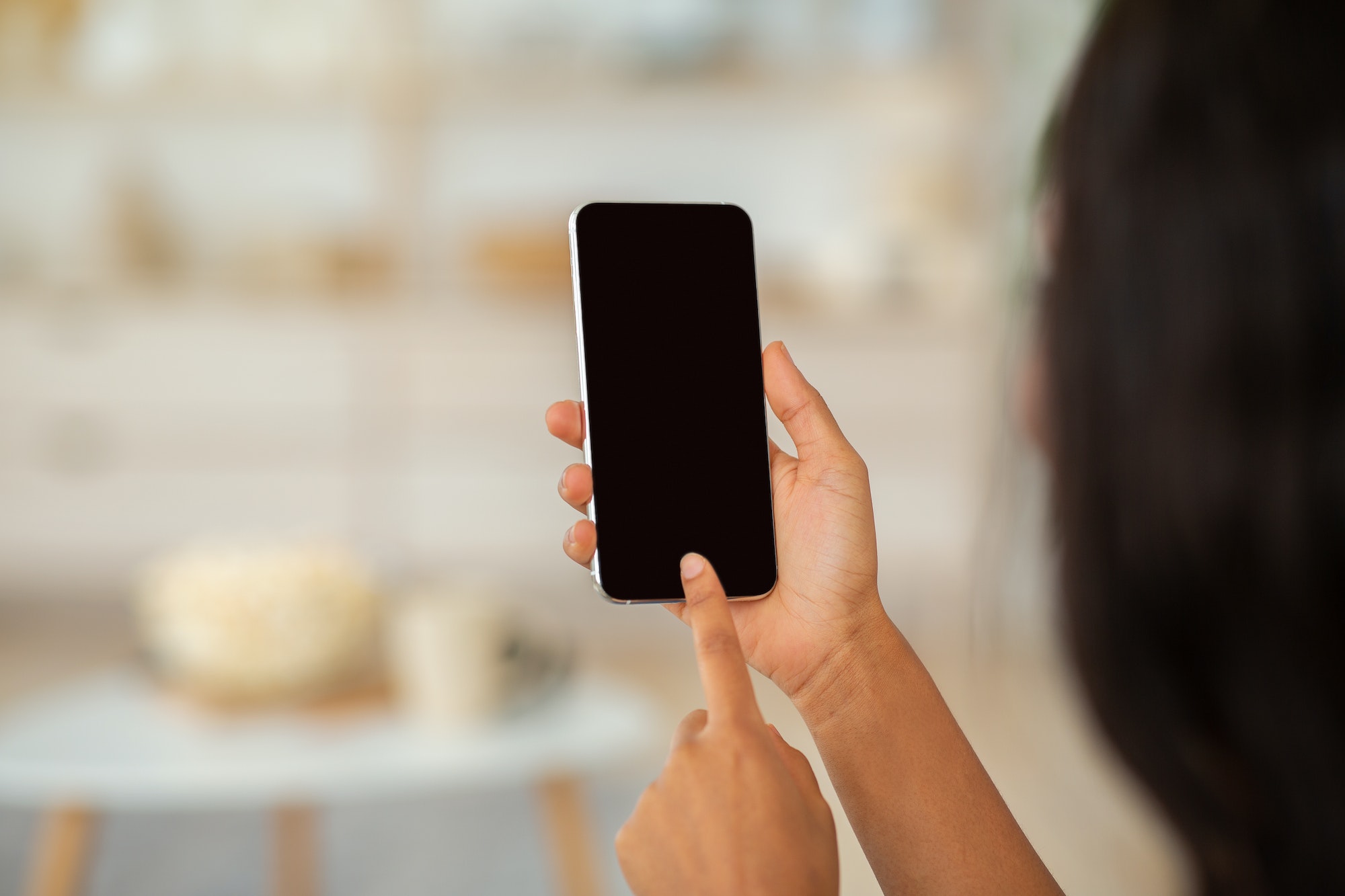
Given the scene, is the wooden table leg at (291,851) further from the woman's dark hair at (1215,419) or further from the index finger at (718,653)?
the woman's dark hair at (1215,419)

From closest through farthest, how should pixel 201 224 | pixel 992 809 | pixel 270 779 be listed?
pixel 992 809, pixel 270 779, pixel 201 224

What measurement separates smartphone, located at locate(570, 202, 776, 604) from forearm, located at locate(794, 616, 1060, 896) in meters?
0.06

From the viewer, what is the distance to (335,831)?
5.49 ft

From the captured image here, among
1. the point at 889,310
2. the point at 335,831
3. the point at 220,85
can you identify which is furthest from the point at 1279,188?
the point at 220,85

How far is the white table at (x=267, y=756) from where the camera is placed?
Answer: 100 centimetres

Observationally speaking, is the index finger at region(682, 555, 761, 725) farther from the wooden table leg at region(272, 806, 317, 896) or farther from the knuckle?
the wooden table leg at region(272, 806, 317, 896)

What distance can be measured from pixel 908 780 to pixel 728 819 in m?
0.14

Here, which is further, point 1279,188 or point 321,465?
point 321,465

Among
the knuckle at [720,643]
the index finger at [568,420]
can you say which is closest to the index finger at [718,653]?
the knuckle at [720,643]

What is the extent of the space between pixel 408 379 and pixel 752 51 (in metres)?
1.17

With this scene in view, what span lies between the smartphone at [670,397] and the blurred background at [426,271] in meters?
1.93

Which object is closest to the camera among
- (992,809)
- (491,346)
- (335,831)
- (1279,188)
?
(1279,188)

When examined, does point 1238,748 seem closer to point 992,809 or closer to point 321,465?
point 992,809

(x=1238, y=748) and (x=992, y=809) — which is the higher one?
(x=1238, y=748)
